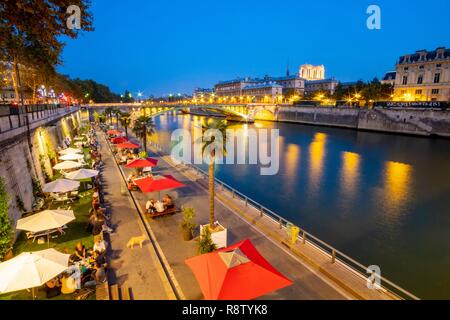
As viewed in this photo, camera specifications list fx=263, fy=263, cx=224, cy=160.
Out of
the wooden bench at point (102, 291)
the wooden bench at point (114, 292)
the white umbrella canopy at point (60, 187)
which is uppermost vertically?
the white umbrella canopy at point (60, 187)

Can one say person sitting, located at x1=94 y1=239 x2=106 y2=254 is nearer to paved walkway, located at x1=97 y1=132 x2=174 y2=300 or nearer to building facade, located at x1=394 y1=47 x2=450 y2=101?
paved walkway, located at x1=97 y1=132 x2=174 y2=300

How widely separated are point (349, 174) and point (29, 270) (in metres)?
34.0

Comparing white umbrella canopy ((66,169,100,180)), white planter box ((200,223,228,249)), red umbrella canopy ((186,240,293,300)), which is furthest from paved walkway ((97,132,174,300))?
white planter box ((200,223,228,249))

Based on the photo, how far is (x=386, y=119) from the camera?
66188mm

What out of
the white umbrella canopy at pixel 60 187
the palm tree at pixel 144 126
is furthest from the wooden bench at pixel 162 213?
the palm tree at pixel 144 126

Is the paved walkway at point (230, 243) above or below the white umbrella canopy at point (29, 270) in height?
below

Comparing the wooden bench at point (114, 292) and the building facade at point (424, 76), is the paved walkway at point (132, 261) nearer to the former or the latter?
the wooden bench at point (114, 292)

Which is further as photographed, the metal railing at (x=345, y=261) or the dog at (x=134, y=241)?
the dog at (x=134, y=241)

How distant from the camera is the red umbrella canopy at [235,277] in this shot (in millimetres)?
7012

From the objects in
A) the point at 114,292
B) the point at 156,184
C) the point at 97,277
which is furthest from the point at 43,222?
the point at 156,184

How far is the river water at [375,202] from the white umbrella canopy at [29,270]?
15.0 meters

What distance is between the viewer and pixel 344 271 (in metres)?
10.5

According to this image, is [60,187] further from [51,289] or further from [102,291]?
[102,291]
